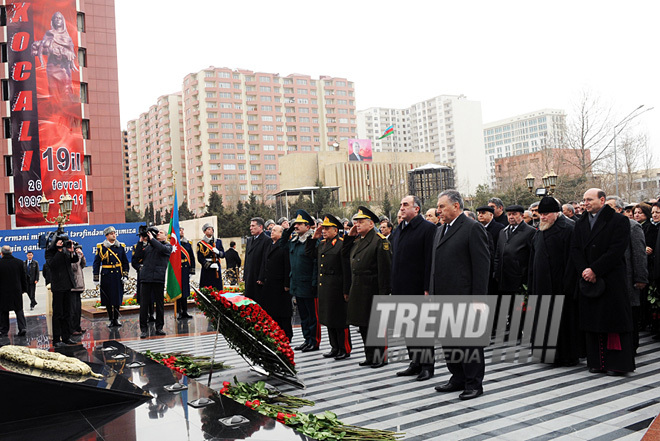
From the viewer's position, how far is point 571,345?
616 cm

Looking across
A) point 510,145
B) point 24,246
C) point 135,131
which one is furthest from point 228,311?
point 510,145

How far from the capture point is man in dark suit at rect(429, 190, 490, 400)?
4980mm

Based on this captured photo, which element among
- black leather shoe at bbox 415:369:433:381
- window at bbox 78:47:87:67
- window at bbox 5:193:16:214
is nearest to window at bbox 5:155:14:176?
window at bbox 5:193:16:214

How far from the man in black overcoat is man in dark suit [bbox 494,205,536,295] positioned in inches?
117

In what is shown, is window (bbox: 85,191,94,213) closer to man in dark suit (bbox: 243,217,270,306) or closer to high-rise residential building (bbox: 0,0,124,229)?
high-rise residential building (bbox: 0,0,124,229)

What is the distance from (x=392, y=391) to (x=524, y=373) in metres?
1.54

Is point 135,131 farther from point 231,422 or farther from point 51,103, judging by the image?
point 231,422

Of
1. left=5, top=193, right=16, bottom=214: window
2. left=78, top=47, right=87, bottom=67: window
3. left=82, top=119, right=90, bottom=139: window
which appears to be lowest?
left=5, top=193, right=16, bottom=214: window

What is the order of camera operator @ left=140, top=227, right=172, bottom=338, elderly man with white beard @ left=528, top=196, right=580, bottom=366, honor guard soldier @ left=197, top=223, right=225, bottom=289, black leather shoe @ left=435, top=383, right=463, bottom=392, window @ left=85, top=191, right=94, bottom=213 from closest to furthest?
1. black leather shoe @ left=435, top=383, right=463, bottom=392
2. elderly man with white beard @ left=528, top=196, right=580, bottom=366
3. camera operator @ left=140, top=227, right=172, bottom=338
4. honor guard soldier @ left=197, top=223, right=225, bottom=289
5. window @ left=85, top=191, right=94, bottom=213

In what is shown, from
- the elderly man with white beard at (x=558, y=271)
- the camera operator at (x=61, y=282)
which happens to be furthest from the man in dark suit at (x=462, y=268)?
the camera operator at (x=61, y=282)

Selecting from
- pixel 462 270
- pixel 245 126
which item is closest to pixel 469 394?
pixel 462 270

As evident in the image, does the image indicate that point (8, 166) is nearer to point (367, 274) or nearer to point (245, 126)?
point (367, 274)

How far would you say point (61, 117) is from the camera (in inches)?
1412

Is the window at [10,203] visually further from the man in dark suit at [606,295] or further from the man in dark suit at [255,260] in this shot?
the man in dark suit at [606,295]
